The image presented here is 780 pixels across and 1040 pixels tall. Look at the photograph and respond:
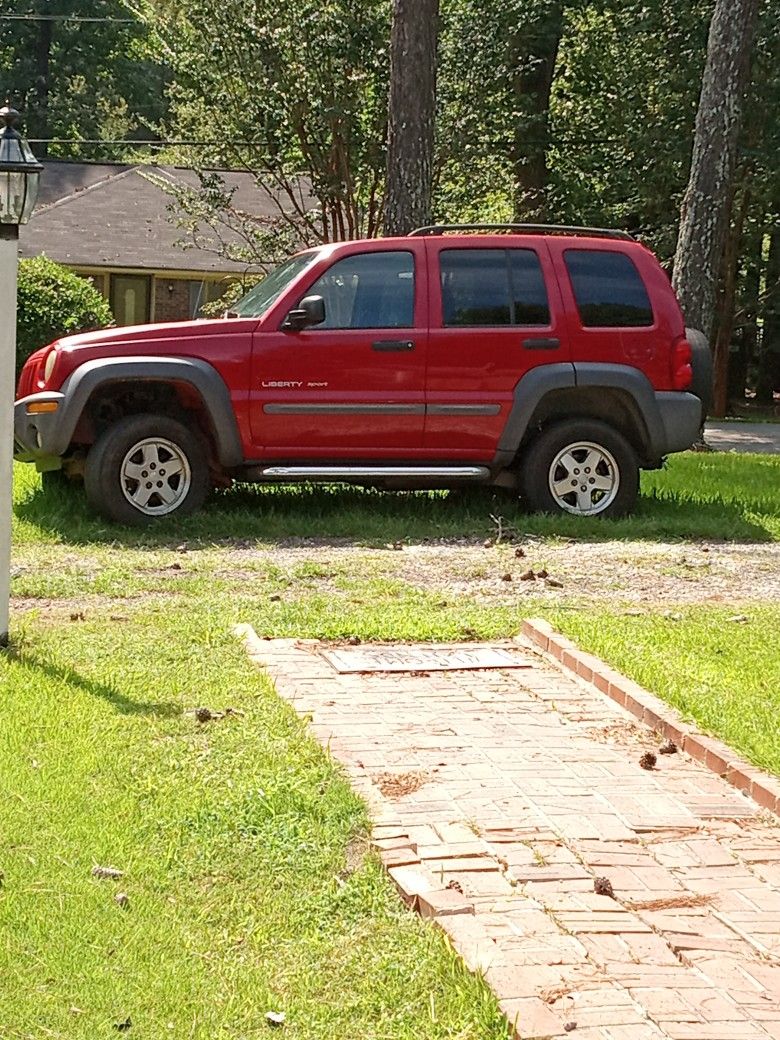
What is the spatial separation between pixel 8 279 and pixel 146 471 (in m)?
3.79

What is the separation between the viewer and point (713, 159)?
17.8 meters

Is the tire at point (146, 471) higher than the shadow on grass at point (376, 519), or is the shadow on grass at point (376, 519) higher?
the tire at point (146, 471)

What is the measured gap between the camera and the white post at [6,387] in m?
6.82

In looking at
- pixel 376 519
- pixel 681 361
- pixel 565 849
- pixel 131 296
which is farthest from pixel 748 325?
pixel 565 849

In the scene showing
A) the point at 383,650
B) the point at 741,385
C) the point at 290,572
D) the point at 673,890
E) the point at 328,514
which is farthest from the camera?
the point at 741,385

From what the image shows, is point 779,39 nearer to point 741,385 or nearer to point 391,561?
point 741,385

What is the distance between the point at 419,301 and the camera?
10914 millimetres

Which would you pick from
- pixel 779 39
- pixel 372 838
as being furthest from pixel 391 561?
pixel 779 39

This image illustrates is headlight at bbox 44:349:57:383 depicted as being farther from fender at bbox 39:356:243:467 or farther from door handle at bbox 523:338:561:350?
door handle at bbox 523:338:561:350

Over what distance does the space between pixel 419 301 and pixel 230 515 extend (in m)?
2.03

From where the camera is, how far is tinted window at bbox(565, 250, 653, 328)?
36.5ft

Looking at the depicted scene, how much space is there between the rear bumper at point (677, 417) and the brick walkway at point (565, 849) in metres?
4.91

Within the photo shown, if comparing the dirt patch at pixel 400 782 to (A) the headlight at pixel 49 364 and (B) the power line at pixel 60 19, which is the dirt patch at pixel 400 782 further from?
(B) the power line at pixel 60 19

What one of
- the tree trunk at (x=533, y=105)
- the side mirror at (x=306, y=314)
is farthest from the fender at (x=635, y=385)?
the tree trunk at (x=533, y=105)
